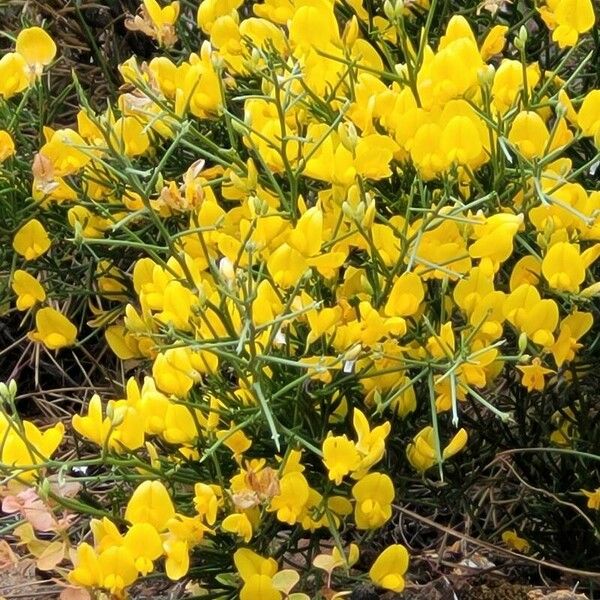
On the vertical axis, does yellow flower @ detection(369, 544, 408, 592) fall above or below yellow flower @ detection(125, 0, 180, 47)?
below

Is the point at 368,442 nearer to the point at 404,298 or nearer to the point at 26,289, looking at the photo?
the point at 404,298

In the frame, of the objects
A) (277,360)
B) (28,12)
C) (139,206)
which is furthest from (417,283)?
(28,12)

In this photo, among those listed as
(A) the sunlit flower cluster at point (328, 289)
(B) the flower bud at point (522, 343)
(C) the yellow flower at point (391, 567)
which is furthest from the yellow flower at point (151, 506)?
(B) the flower bud at point (522, 343)

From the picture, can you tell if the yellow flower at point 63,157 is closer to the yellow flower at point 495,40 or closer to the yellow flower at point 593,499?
the yellow flower at point 495,40

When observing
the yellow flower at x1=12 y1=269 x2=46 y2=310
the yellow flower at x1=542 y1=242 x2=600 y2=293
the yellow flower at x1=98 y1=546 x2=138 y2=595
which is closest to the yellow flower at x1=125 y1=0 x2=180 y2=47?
the yellow flower at x1=12 y1=269 x2=46 y2=310

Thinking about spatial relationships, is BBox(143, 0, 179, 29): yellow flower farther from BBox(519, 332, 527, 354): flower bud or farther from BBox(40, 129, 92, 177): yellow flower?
BBox(519, 332, 527, 354): flower bud

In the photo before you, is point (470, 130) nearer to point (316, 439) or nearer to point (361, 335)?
point (361, 335)

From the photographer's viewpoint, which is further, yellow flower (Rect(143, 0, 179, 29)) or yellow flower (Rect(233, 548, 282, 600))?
yellow flower (Rect(143, 0, 179, 29))
